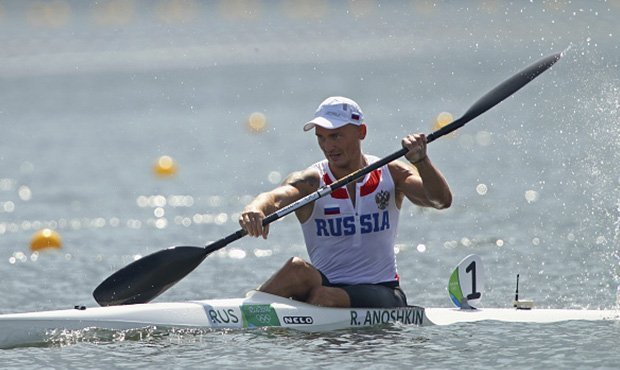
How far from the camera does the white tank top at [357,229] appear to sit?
32.5 feet

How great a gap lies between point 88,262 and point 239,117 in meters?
21.9

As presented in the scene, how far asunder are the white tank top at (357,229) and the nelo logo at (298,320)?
1.37ft

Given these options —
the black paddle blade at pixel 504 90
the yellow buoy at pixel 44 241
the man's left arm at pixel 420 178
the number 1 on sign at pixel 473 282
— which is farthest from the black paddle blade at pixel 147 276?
the yellow buoy at pixel 44 241

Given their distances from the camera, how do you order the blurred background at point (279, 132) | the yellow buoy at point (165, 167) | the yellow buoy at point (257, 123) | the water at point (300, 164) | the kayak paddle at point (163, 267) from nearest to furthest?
the water at point (300, 164) → the kayak paddle at point (163, 267) → the blurred background at point (279, 132) → the yellow buoy at point (165, 167) → the yellow buoy at point (257, 123)

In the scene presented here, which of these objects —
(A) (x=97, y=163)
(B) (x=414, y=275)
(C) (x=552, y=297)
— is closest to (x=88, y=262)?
(B) (x=414, y=275)

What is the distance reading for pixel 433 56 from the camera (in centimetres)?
5612

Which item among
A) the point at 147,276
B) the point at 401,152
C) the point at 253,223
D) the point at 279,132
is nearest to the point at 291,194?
the point at 253,223

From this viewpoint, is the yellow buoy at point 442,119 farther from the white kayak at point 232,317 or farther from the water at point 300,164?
the white kayak at point 232,317

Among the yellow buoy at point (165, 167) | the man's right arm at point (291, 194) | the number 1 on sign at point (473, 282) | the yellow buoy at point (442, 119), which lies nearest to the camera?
the man's right arm at point (291, 194)

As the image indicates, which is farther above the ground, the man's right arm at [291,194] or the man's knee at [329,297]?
the man's right arm at [291,194]

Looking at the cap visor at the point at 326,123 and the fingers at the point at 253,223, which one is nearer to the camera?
the fingers at the point at 253,223

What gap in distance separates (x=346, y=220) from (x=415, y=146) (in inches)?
35.7

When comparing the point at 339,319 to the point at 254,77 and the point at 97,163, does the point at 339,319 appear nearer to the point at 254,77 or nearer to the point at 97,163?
the point at 97,163

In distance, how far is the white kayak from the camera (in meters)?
9.45
